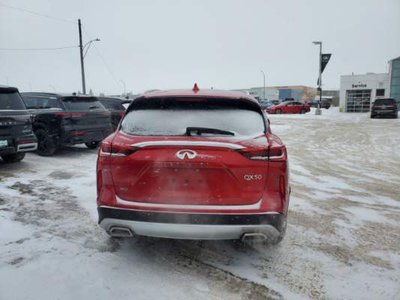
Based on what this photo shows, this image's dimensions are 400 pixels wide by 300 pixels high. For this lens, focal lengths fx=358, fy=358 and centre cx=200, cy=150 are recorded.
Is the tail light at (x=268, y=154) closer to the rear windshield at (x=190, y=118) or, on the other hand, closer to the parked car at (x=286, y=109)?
the rear windshield at (x=190, y=118)

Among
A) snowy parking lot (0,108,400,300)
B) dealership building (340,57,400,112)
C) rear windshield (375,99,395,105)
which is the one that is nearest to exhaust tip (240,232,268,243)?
snowy parking lot (0,108,400,300)

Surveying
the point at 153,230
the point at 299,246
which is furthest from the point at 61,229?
the point at 299,246

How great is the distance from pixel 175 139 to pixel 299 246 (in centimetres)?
198

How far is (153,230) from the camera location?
3.20 meters

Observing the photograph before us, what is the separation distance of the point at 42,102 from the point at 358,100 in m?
36.3

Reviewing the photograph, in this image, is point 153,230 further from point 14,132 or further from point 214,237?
point 14,132

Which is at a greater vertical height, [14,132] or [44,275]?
[14,132]

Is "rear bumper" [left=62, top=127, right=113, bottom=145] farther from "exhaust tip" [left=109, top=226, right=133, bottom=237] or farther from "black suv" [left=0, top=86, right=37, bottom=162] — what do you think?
"exhaust tip" [left=109, top=226, right=133, bottom=237]

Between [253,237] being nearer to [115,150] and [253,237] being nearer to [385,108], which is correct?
[115,150]

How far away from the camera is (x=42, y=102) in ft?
32.6

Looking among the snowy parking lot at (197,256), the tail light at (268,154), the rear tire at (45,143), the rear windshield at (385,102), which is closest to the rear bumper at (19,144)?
the rear tire at (45,143)

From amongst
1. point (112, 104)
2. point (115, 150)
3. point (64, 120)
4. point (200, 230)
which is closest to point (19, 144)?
point (64, 120)

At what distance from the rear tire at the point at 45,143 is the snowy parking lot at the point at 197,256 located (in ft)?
11.0

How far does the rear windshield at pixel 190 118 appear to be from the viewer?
3.45 metres
